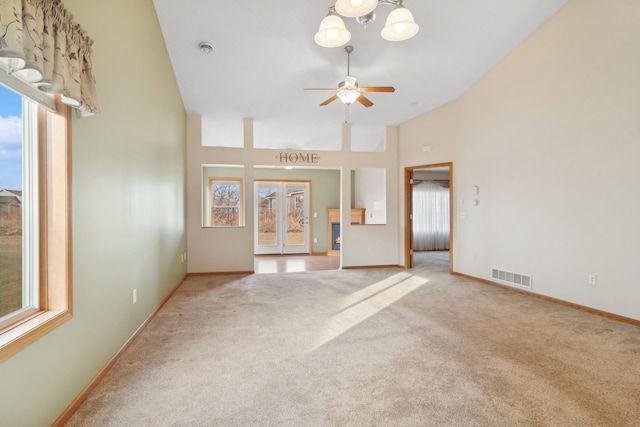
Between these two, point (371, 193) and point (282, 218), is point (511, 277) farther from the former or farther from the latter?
point (282, 218)

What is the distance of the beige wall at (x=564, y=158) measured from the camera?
3.21 m

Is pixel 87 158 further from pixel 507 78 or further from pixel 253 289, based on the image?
pixel 507 78

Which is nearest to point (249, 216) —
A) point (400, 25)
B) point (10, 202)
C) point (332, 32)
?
point (332, 32)

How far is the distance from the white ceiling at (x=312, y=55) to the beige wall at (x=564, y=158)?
0.51 meters

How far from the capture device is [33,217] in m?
1.66

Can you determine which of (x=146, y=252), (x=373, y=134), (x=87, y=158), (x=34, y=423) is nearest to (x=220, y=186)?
(x=373, y=134)

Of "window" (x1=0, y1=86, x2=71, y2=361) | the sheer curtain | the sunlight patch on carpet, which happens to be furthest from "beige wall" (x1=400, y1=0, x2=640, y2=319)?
"window" (x1=0, y1=86, x2=71, y2=361)

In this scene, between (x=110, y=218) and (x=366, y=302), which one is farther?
(x=366, y=302)

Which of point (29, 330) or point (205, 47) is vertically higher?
point (205, 47)

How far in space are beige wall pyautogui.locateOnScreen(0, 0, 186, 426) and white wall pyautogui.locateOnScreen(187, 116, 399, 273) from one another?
1.76 meters

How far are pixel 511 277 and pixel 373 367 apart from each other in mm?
3324

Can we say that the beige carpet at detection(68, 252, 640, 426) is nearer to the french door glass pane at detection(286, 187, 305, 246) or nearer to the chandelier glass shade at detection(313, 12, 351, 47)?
the chandelier glass shade at detection(313, 12, 351, 47)

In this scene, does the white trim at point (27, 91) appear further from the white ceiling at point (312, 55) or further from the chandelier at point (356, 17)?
the white ceiling at point (312, 55)

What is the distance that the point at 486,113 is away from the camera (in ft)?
16.0
